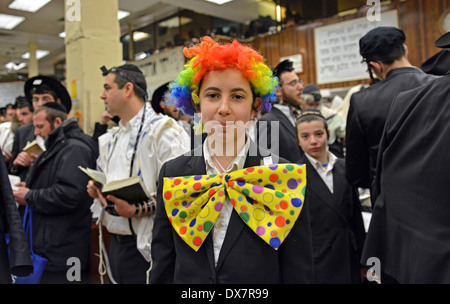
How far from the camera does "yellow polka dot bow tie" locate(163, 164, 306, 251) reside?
127cm

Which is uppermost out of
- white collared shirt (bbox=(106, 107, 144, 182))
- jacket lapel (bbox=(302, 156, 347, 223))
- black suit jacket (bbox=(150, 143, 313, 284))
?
white collared shirt (bbox=(106, 107, 144, 182))

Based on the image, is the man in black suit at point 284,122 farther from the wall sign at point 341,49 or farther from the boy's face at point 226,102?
the wall sign at point 341,49

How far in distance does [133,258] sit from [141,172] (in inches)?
20.6

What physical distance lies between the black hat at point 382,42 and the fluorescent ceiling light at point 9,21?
9.49 meters

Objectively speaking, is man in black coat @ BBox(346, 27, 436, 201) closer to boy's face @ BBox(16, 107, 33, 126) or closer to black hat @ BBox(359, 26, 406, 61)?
black hat @ BBox(359, 26, 406, 61)

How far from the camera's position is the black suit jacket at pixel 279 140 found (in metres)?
2.66

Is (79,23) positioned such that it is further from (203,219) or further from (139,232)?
(203,219)

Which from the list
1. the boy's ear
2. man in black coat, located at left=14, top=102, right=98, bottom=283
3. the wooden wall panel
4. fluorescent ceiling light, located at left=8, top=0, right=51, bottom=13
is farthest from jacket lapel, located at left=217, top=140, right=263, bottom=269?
fluorescent ceiling light, located at left=8, top=0, right=51, bottom=13

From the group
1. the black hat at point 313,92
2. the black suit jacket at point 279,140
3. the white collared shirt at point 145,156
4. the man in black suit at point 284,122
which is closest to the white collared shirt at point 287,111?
the man in black suit at point 284,122

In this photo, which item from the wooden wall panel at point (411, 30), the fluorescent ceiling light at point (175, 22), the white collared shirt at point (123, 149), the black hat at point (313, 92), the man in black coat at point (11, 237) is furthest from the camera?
the fluorescent ceiling light at point (175, 22)

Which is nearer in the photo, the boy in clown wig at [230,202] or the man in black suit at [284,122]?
the boy in clown wig at [230,202]

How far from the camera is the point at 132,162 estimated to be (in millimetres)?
2285
